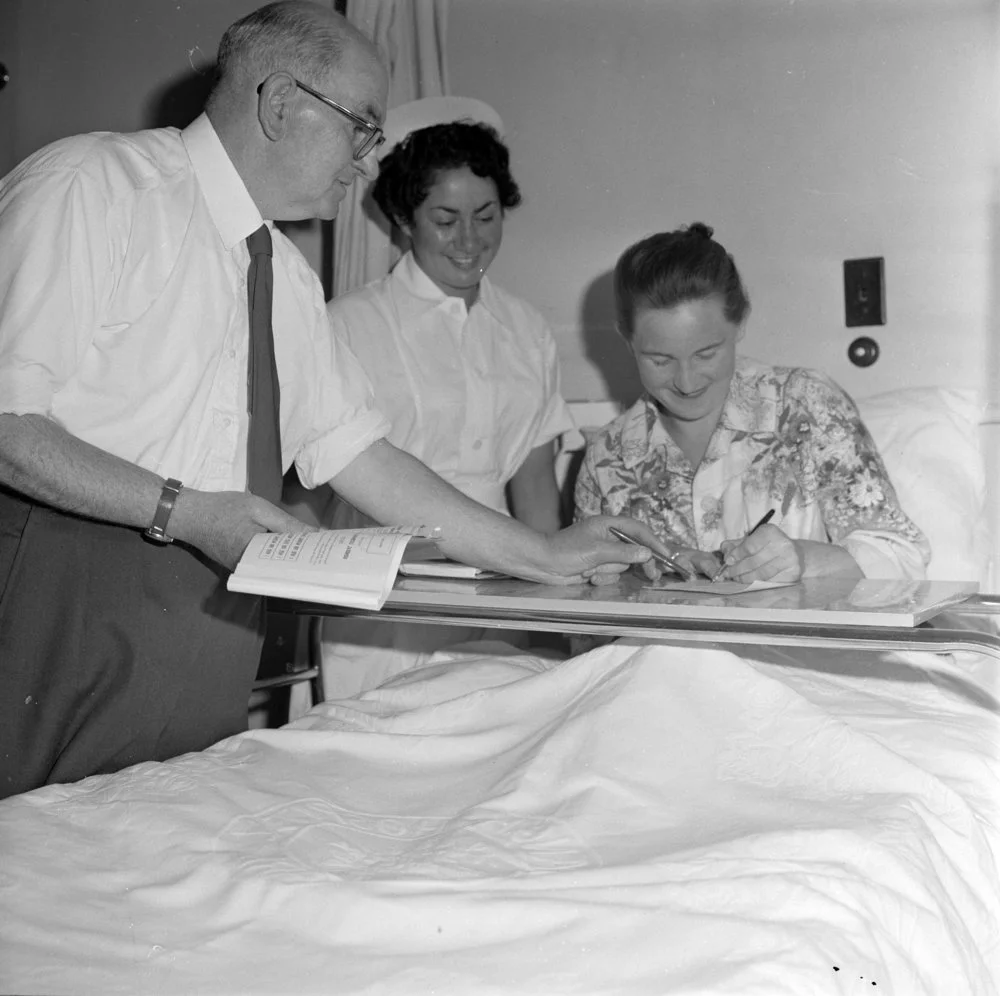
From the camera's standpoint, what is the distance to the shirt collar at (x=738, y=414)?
2.20 meters

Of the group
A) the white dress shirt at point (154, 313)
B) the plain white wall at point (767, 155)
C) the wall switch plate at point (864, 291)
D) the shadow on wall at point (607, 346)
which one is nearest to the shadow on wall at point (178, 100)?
the plain white wall at point (767, 155)

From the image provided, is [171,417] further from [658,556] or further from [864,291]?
[864,291]

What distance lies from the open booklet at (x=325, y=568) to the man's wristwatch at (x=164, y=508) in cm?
15

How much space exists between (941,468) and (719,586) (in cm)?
98

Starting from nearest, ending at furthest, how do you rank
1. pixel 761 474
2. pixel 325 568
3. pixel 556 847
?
pixel 556 847
pixel 325 568
pixel 761 474

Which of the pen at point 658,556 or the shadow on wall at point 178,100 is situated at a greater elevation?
the shadow on wall at point 178,100

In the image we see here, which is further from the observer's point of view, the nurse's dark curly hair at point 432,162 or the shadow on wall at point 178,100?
the shadow on wall at point 178,100

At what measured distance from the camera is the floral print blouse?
79.5 inches

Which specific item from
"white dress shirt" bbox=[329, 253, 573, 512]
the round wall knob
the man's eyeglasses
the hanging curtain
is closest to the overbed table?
the man's eyeglasses

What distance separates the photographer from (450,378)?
261cm

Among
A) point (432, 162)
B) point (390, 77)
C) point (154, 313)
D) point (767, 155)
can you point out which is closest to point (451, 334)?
point (432, 162)

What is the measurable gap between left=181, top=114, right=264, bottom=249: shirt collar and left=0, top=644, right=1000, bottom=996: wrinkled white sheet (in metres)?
0.74

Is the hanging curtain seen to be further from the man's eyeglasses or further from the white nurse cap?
the man's eyeglasses

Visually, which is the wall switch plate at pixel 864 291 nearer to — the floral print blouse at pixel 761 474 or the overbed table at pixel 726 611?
the floral print blouse at pixel 761 474
